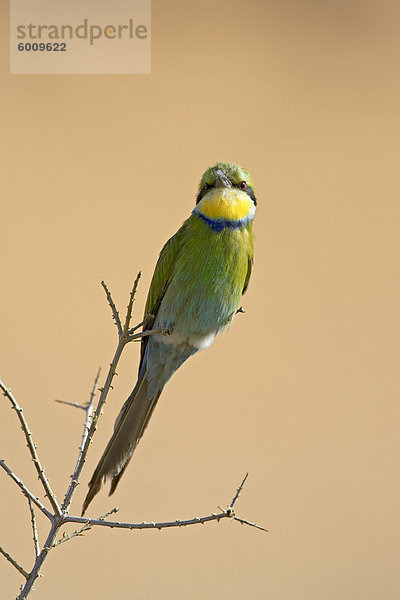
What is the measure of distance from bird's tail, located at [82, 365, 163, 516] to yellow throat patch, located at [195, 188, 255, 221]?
1.38 feet

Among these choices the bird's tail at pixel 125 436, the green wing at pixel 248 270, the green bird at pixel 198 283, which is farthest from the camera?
the green wing at pixel 248 270

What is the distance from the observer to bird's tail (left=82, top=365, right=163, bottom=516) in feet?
5.71

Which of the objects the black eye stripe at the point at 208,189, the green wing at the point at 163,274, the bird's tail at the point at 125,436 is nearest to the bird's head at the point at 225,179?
the black eye stripe at the point at 208,189

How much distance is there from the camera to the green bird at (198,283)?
1.95 metres

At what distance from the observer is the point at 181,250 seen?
200 centimetres

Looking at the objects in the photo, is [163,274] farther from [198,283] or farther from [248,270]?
[248,270]

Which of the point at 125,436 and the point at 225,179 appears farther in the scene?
the point at 225,179

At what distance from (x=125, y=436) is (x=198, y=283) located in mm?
404

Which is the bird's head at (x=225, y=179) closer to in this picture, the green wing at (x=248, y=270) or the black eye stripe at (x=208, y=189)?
the black eye stripe at (x=208, y=189)

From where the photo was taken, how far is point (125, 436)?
184 centimetres

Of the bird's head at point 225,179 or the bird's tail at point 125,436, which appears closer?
the bird's tail at point 125,436

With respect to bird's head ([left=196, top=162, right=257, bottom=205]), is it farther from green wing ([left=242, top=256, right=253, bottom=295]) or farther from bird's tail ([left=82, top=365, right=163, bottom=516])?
bird's tail ([left=82, top=365, right=163, bottom=516])

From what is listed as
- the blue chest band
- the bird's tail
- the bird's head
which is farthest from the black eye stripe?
the bird's tail

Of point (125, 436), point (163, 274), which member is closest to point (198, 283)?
point (163, 274)
